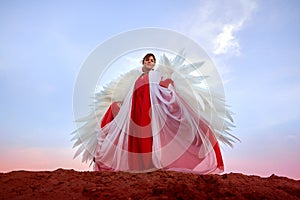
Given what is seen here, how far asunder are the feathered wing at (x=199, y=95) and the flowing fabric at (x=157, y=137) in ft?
0.48

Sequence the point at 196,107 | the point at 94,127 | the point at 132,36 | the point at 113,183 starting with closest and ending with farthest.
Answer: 1. the point at 113,183
2. the point at 132,36
3. the point at 196,107
4. the point at 94,127

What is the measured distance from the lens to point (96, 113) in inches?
307

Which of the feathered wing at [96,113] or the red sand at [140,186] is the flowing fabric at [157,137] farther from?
the red sand at [140,186]

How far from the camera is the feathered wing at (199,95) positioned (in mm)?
6906

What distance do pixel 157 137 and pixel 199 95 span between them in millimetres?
1352

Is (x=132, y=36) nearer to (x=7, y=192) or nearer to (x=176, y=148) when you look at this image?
(x=176, y=148)

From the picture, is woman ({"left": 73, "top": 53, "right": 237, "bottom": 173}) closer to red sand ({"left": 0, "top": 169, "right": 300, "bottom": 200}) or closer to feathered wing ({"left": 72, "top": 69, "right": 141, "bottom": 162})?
feathered wing ({"left": 72, "top": 69, "right": 141, "bottom": 162})

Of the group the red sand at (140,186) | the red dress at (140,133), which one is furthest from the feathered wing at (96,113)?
the red sand at (140,186)

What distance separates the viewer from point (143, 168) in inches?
252

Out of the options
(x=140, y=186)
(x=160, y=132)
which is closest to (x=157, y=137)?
(x=160, y=132)

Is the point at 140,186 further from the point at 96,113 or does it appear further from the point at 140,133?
the point at 96,113

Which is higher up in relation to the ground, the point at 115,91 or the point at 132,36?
the point at 132,36

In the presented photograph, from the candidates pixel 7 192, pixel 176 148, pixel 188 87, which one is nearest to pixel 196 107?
pixel 188 87

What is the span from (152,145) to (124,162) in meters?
0.65
